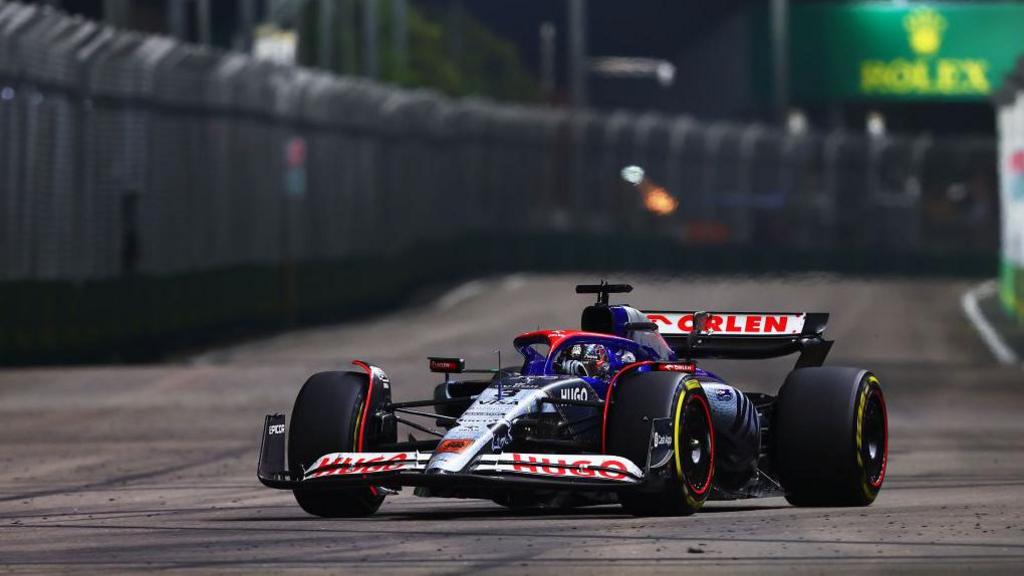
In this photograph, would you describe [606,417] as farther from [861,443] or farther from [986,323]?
[986,323]

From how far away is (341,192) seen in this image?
135 ft

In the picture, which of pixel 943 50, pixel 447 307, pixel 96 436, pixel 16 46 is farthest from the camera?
pixel 943 50

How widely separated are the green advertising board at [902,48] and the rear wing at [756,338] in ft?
199

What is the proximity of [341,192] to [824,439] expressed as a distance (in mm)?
28460

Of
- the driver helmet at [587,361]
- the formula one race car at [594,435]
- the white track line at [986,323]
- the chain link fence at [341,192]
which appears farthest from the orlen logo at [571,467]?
the white track line at [986,323]

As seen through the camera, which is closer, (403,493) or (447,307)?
(403,493)

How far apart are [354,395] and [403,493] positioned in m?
2.83

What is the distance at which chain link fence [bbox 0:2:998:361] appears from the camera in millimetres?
28016

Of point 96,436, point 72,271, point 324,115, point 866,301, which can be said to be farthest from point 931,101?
point 96,436

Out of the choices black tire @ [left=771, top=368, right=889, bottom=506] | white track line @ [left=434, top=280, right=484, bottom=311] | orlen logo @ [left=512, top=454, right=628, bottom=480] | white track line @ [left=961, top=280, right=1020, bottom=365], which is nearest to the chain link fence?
white track line @ [left=434, top=280, right=484, bottom=311]

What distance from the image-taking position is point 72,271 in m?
28.2

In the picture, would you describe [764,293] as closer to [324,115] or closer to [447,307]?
[447,307]

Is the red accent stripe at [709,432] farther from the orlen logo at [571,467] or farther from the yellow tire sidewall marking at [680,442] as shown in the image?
the orlen logo at [571,467]

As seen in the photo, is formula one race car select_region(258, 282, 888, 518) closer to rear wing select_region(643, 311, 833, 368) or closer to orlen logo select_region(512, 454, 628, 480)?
orlen logo select_region(512, 454, 628, 480)
